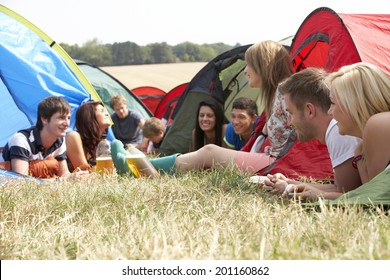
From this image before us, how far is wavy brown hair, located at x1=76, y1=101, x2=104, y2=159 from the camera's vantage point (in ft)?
15.9

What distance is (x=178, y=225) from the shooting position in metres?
2.16

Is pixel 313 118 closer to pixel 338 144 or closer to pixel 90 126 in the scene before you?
pixel 338 144

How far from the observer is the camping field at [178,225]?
177 centimetres

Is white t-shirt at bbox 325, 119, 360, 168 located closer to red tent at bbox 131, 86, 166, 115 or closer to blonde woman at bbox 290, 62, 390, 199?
blonde woman at bbox 290, 62, 390, 199

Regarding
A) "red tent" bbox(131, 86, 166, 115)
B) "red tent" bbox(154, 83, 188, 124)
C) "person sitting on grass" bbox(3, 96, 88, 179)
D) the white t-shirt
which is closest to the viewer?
the white t-shirt

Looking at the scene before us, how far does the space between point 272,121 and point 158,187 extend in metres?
1.17

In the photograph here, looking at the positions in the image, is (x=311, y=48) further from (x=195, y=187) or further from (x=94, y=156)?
(x=195, y=187)

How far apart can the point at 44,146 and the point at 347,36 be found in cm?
212

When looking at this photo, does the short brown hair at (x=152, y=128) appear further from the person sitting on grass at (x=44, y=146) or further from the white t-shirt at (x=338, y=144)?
the white t-shirt at (x=338, y=144)

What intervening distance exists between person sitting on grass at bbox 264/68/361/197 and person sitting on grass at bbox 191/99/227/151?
217cm

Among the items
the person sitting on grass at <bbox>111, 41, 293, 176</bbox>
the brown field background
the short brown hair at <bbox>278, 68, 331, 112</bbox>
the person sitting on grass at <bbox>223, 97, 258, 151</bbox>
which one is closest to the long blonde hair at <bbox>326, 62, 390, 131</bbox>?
the short brown hair at <bbox>278, 68, 331, 112</bbox>

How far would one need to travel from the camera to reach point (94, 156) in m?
4.91

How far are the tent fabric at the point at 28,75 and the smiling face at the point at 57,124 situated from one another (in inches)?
33.8

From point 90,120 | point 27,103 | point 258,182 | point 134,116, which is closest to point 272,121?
point 258,182
